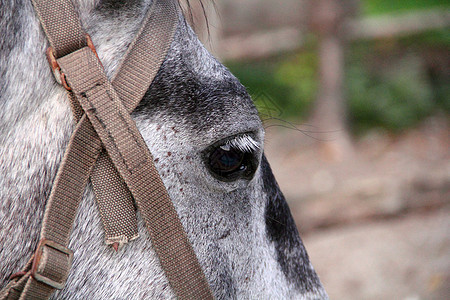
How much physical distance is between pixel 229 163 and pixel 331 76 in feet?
18.7

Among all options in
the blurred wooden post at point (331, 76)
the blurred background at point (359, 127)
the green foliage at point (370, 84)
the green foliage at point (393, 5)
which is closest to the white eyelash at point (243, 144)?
the blurred background at point (359, 127)

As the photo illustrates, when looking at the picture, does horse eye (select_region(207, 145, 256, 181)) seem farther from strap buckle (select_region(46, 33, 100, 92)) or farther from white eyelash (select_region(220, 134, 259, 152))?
strap buckle (select_region(46, 33, 100, 92))

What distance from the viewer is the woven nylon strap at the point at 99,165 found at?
5.07ft

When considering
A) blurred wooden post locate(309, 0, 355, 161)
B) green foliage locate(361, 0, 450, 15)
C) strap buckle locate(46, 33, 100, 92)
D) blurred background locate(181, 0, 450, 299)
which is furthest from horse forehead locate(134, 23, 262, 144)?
green foliage locate(361, 0, 450, 15)

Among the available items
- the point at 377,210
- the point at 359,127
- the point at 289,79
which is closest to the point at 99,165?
the point at 377,210

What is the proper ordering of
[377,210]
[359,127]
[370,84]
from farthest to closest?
1. [370,84]
2. [359,127]
3. [377,210]

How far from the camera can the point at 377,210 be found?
6016 mm

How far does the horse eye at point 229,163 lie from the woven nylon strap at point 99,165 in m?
0.21

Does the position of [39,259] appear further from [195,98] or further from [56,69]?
[195,98]

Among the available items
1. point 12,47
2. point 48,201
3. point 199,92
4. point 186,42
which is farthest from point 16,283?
point 186,42

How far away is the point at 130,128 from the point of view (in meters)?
1.61

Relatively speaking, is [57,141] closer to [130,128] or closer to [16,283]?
[130,128]

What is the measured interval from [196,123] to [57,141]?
1.46 feet

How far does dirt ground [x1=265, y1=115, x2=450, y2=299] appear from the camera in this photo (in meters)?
5.11
